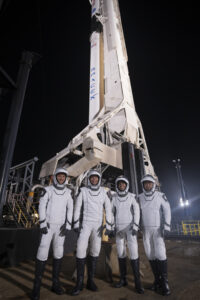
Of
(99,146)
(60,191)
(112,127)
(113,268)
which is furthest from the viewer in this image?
(112,127)

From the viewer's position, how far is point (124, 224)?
4.03m

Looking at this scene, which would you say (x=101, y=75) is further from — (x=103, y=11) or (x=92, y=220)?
(x=92, y=220)

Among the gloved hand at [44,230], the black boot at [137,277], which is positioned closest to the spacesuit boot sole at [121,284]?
the black boot at [137,277]

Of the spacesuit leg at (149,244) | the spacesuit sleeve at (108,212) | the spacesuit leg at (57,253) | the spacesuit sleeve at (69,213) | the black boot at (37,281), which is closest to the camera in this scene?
the black boot at (37,281)

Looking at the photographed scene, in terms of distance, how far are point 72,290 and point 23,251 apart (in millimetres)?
2870

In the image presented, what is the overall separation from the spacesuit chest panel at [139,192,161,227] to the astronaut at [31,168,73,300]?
1.77 metres

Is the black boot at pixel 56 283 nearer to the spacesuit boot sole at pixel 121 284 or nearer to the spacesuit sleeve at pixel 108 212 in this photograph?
the spacesuit boot sole at pixel 121 284

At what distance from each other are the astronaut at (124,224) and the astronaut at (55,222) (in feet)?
3.84

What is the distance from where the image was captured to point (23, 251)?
217 inches

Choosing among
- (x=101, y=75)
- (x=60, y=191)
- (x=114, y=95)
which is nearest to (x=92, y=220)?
(x=60, y=191)

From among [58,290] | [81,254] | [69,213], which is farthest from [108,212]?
[58,290]

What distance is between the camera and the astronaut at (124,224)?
3.80 meters

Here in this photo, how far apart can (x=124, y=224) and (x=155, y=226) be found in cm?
71

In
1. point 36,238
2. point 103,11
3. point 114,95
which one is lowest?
point 36,238
